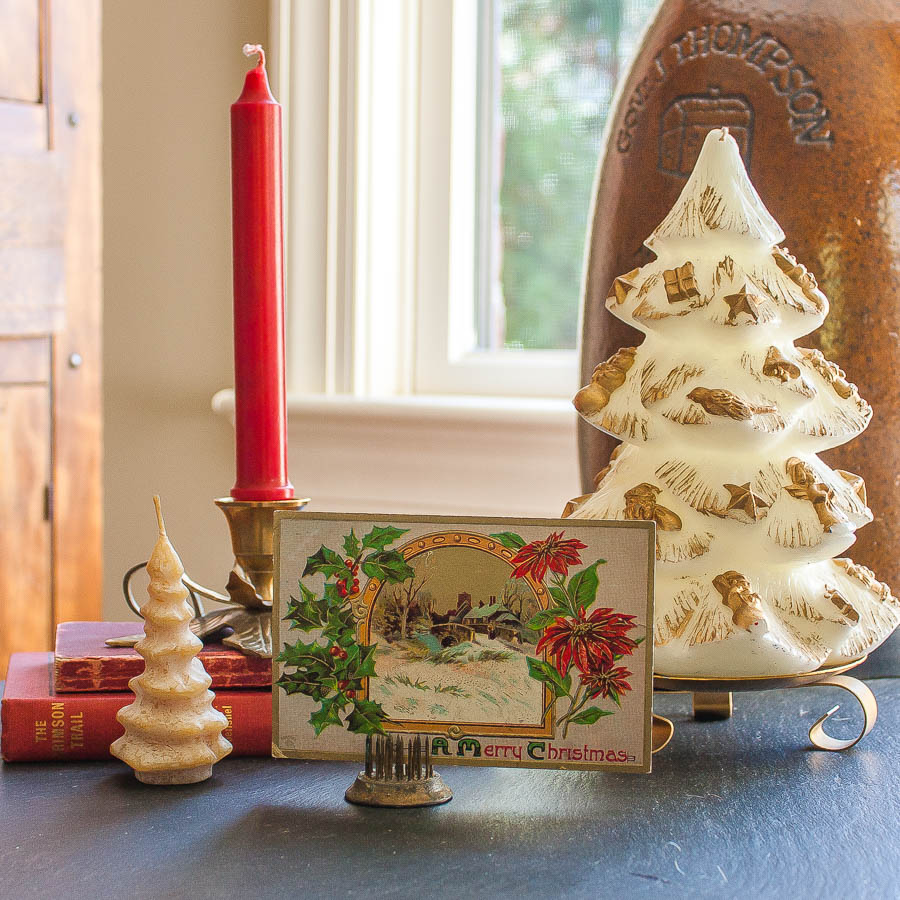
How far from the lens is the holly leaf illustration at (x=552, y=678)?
47 cm

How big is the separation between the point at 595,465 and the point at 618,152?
19 cm

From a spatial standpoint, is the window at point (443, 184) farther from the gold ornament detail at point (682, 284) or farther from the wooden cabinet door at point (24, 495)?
the gold ornament detail at point (682, 284)

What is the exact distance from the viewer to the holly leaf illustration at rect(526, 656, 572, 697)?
0.47 metres

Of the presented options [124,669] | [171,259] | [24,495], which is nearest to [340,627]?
[124,669]

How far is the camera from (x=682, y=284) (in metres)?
0.54

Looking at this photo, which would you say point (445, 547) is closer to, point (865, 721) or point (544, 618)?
point (544, 618)

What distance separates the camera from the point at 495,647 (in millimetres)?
476

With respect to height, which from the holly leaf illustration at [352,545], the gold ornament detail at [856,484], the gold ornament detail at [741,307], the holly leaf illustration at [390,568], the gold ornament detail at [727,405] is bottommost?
the holly leaf illustration at [390,568]

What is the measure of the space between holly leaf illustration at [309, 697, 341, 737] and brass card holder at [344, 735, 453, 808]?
0.02 m

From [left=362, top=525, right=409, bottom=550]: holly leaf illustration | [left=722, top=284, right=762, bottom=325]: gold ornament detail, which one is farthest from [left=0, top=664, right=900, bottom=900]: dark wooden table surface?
[left=722, top=284, right=762, bottom=325]: gold ornament detail

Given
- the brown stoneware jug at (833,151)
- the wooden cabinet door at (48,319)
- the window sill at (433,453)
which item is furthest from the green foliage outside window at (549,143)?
the brown stoneware jug at (833,151)

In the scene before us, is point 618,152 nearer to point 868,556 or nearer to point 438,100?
point 868,556

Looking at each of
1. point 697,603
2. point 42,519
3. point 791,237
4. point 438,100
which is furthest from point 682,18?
point 42,519

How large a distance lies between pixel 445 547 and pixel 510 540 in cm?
3
